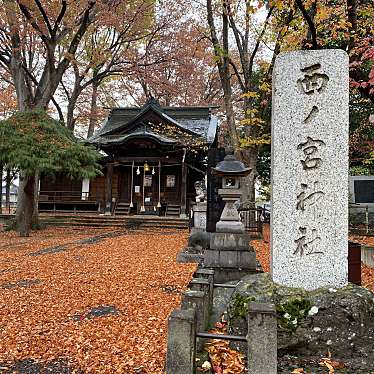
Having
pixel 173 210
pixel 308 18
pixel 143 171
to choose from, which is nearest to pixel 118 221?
pixel 173 210

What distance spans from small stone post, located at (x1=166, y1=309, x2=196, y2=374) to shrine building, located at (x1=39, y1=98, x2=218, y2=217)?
1615 centimetres

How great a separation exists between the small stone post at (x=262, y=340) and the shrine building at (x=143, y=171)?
16097 millimetres

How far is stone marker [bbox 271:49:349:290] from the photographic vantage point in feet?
12.0

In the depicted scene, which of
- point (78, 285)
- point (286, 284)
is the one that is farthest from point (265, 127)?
point (286, 284)

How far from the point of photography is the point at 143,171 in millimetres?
21562

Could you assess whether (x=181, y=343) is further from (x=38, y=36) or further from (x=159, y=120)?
(x=159, y=120)

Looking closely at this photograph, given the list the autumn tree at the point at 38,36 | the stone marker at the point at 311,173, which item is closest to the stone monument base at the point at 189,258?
the stone marker at the point at 311,173

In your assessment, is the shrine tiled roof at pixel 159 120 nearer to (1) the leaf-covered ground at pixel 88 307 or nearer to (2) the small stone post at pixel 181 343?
(1) the leaf-covered ground at pixel 88 307

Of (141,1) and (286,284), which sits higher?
(141,1)

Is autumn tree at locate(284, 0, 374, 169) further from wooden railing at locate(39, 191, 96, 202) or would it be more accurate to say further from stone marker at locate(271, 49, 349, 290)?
wooden railing at locate(39, 191, 96, 202)

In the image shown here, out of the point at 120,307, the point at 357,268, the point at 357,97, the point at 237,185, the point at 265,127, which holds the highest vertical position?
the point at 357,97

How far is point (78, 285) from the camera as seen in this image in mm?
6582

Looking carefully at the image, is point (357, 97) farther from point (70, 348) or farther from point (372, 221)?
point (70, 348)

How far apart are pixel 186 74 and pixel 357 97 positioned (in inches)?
422
